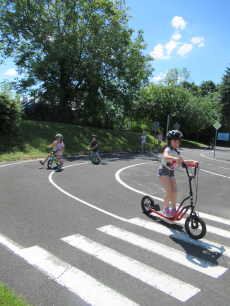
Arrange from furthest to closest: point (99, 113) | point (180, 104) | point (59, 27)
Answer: point (180, 104)
point (99, 113)
point (59, 27)

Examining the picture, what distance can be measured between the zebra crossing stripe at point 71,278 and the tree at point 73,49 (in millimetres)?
23271

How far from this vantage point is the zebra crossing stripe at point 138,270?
307 centimetres

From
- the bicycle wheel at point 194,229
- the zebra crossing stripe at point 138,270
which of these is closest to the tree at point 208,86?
the bicycle wheel at point 194,229

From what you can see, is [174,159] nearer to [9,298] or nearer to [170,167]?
[170,167]

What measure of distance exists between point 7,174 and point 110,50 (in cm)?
2064

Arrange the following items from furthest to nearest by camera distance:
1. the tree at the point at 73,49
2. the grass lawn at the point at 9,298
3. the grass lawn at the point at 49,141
→ the tree at the point at 73,49 → the grass lawn at the point at 49,141 → the grass lawn at the point at 9,298

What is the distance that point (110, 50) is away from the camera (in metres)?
26.6

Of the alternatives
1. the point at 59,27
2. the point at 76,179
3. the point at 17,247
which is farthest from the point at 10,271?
the point at 59,27

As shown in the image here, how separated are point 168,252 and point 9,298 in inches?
97.6

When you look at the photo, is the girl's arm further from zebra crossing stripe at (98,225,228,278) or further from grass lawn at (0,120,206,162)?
grass lawn at (0,120,206,162)

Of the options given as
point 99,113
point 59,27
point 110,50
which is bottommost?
point 99,113

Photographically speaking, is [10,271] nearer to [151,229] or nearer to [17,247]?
[17,247]

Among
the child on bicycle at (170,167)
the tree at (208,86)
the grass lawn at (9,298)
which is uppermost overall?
the tree at (208,86)

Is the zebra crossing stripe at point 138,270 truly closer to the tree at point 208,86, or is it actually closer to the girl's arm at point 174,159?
the girl's arm at point 174,159
